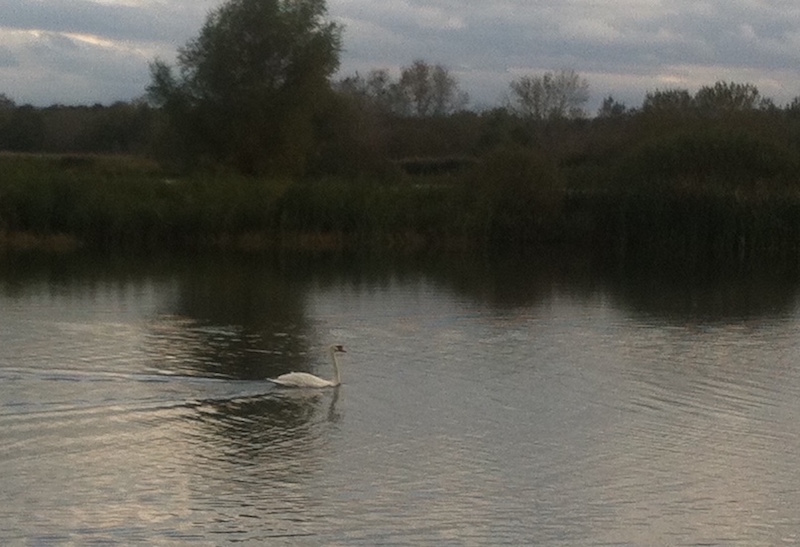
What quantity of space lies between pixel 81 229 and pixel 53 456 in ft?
80.6

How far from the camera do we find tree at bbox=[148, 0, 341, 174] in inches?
1731

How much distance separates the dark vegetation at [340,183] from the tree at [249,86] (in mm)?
44

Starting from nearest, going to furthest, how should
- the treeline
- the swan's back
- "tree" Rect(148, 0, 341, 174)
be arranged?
the swan's back → "tree" Rect(148, 0, 341, 174) → the treeline

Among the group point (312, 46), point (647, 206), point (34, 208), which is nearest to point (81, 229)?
point (34, 208)

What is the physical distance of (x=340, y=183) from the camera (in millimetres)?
39344

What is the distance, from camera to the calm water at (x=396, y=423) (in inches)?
412

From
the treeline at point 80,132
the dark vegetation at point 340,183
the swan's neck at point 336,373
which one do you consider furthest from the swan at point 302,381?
the treeline at point 80,132

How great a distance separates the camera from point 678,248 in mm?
37250

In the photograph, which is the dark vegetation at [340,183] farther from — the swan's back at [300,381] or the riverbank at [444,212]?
the swan's back at [300,381]

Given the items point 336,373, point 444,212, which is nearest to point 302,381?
point 336,373

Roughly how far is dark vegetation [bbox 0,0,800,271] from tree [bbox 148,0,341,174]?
0.04 meters

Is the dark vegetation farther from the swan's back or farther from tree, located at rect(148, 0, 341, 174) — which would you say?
the swan's back

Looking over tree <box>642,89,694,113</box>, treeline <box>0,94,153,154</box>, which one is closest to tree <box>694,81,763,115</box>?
tree <box>642,89,694,113</box>

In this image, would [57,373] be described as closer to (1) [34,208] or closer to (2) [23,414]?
(2) [23,414]
